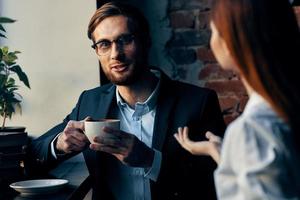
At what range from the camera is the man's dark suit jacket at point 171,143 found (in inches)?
58.2

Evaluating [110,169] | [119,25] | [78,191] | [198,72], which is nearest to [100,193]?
[110,169]

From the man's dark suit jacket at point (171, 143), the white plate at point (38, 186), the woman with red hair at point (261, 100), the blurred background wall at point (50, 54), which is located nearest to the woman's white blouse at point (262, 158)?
the woman with red hair at point (261, 100)

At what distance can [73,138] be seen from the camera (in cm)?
135

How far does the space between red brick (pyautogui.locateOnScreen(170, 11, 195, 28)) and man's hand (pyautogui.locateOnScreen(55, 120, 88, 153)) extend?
793 mm

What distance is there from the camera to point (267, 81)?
0.71 m

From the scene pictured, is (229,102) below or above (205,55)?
below

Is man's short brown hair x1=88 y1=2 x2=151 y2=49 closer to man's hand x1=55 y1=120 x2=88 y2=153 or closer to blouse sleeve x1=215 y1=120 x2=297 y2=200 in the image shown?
man's hand x1=55 y1=120 x2=88 y2=153

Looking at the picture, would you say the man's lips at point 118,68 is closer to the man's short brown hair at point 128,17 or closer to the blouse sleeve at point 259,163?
the man's short brown hair at point 128,17

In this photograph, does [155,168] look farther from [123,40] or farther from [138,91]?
[123,40]

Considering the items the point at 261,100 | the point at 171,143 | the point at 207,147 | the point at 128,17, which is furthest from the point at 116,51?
the point at 261,100

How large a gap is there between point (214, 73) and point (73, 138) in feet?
2.67

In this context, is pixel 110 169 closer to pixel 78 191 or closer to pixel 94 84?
pixel 78 191

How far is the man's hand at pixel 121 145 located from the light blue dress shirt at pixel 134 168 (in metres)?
0.19

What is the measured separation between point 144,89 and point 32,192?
557 mm
